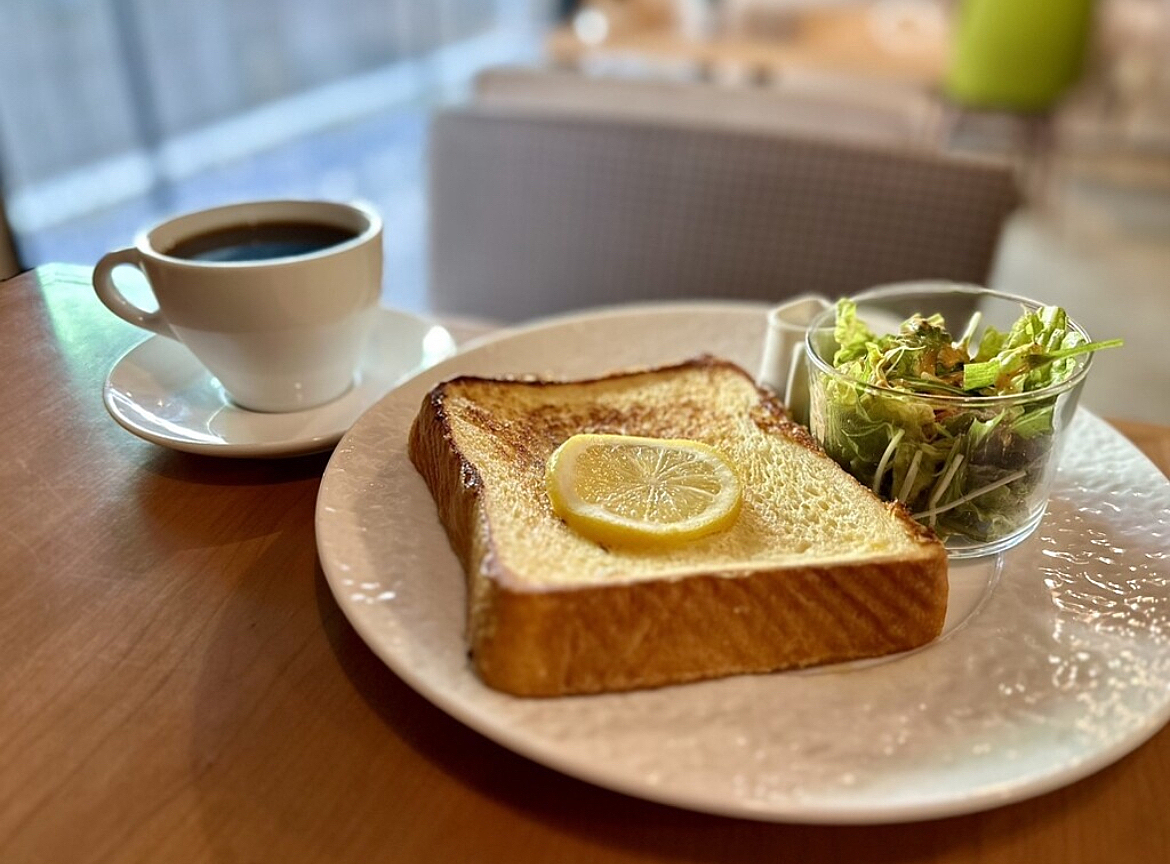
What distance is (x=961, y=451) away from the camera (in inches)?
35.9

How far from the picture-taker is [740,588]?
740mm

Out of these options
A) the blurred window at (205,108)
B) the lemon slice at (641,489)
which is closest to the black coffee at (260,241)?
the lemon slice at (641,489)

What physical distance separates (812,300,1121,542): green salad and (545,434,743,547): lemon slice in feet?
Answer: 0.54

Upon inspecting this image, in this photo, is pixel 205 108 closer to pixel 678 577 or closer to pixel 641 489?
pixel 641 489

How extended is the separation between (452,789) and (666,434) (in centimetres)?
46

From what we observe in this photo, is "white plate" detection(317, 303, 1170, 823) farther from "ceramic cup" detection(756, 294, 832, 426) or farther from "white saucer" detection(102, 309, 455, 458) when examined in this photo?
"ceramic cup" detection(756, 294, 832, 426)

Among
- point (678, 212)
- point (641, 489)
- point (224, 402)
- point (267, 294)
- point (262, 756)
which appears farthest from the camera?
point (678, 212)

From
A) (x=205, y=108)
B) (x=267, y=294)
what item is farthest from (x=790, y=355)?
(x=205, y=108)

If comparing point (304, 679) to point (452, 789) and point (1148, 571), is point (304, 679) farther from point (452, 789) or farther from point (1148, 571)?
point (1148, 571)

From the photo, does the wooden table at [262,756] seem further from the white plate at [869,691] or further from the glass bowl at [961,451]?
the glass bowl at [961,451]

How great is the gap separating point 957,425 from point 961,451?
27 millimetres

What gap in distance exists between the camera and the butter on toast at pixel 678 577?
71 cm

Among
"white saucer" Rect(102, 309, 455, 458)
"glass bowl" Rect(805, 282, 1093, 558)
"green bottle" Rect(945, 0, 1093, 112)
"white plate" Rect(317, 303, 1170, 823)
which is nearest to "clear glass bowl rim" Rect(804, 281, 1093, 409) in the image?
"glass bowl" Rect(805, 282, 1093, 558)

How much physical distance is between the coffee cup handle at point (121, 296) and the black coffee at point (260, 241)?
0.18 ft
